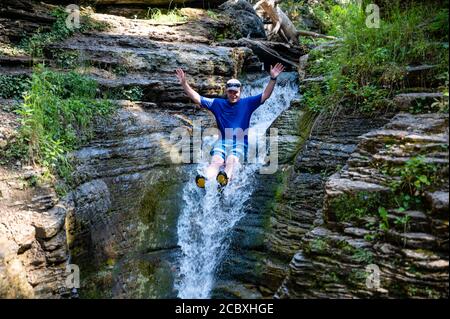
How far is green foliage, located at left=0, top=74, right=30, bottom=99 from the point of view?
24.0 feet

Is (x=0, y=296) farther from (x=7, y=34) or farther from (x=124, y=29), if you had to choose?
(x=124, y=29)

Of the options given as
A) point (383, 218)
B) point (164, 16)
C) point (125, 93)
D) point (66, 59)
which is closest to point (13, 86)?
point (66, 59)

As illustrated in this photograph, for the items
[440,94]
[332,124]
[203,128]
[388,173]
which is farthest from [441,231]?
[203,128]

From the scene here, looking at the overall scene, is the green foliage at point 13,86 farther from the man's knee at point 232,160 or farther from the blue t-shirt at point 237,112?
the man's knee at point 232,160

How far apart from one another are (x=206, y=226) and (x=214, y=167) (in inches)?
47.1

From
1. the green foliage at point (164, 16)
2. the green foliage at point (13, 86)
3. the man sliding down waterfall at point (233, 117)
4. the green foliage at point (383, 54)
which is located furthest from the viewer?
the green foliage at point (164, 16)

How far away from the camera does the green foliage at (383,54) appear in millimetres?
6113

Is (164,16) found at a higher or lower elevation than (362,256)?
higher

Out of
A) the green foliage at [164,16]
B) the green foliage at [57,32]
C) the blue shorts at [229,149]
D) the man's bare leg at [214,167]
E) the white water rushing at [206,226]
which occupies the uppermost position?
the green foliage at [164,16]

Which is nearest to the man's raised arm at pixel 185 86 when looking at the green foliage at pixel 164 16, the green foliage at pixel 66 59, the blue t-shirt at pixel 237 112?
the blue t-shirt at pixel 237 112

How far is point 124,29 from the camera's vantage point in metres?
10.6

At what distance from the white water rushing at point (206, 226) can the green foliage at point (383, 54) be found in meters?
2.00

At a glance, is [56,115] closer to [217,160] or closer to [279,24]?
[217,160]

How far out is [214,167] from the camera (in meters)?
6.27
